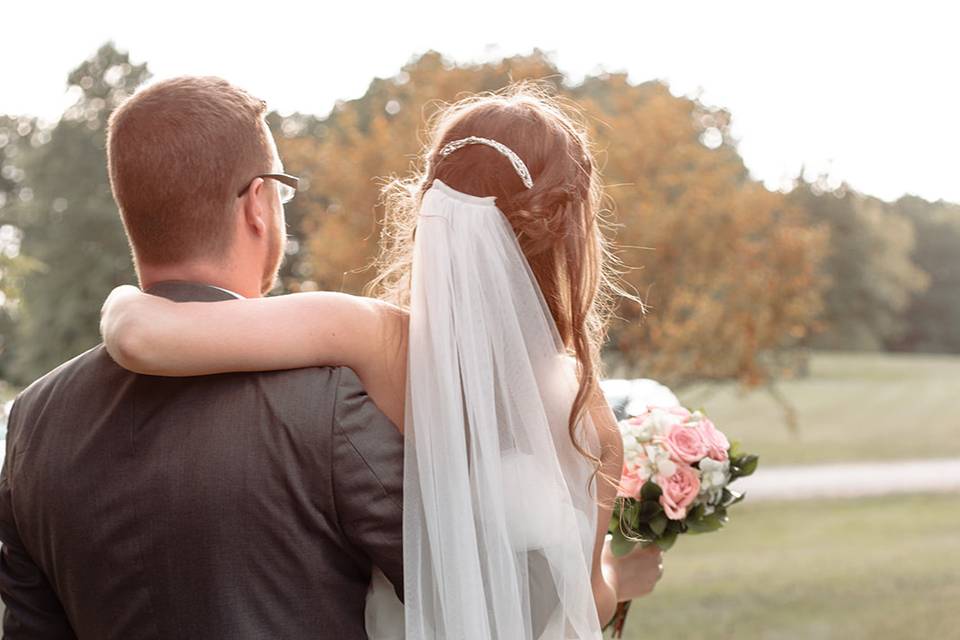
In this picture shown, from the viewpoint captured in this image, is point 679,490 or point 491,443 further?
point 679,490

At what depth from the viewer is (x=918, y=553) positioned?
38.1 feet

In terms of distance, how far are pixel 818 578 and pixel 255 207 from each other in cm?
980

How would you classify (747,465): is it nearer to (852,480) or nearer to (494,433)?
(494,433)

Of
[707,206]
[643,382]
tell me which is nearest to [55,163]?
[707,206]

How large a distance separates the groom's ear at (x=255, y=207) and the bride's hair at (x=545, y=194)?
0.34 metres

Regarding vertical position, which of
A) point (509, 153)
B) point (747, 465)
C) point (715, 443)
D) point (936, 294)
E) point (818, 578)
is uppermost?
point (509, 153)

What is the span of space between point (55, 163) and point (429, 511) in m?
19.9

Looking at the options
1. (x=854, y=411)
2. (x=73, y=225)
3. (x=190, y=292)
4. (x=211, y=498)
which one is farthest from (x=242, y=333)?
(x=854, y=411)

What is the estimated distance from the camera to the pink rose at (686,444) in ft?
9.72

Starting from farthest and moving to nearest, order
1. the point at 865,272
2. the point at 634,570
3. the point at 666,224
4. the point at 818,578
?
1. the point at 865,272
2. the point at 666,224
3. the point at 818,578
4. the point at 634,570

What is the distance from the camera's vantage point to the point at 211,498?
1.83m

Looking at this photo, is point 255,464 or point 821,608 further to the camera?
point 821,608

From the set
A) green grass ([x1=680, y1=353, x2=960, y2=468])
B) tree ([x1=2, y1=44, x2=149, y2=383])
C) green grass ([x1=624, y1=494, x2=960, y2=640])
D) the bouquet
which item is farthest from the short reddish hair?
tree ([x1=2, y1=44, x2=149, y2=383])

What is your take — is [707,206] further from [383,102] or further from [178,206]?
[178,206]
